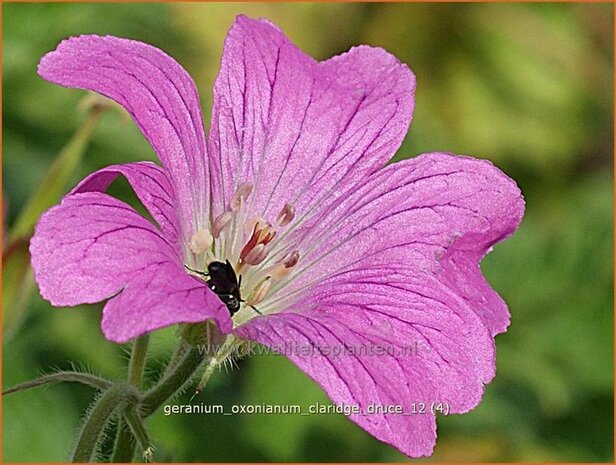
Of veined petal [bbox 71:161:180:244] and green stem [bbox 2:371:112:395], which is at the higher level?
veined petal [bbox 71:161:180:244]

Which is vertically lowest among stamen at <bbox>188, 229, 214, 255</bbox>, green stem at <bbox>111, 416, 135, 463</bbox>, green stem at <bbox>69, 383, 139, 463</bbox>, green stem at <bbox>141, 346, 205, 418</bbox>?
green stem at <bbox>111, 416, 135, 463</bbox>

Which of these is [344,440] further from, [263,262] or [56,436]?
[263,262]

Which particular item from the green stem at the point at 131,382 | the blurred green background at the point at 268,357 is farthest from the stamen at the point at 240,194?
the blurred green background at the point at 268,357

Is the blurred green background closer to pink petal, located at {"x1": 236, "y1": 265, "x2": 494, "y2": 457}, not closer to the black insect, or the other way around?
the black insect

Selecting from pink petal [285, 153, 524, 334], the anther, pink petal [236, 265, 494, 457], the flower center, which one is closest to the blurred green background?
the flower center

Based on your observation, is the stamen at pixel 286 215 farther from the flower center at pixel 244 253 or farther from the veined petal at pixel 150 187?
the veined petal at pixel 150 187

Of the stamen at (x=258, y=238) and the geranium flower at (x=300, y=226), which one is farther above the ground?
the geranium flower at (x=300, y=226)
